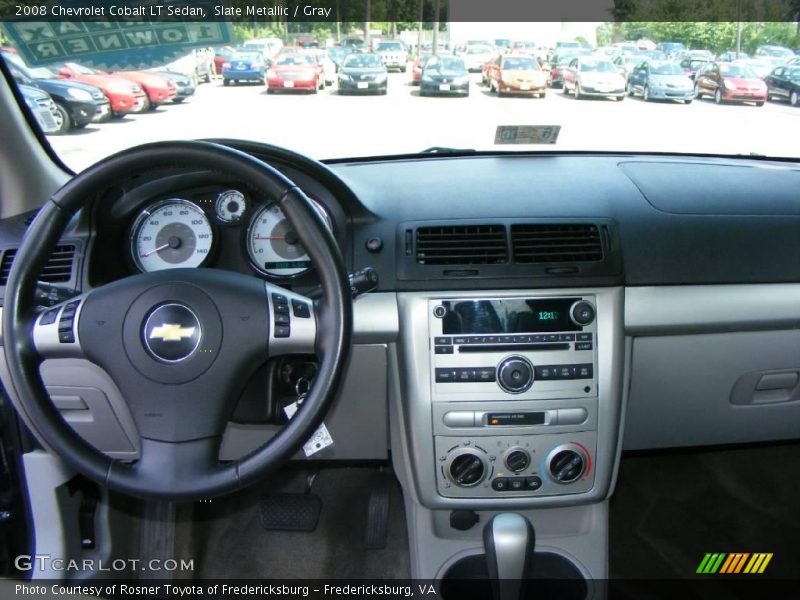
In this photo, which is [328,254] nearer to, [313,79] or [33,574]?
[313,79]

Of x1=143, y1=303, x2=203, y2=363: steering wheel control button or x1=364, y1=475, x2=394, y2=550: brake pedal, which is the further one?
x1=364, y1=475, x2=394, y2=550: brake pedal

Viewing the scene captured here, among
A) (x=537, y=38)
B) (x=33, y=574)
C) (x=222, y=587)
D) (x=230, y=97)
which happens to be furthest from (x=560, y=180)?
(x=33, y=574)


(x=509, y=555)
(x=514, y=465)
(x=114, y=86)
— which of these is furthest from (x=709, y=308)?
(x=114, y=86)

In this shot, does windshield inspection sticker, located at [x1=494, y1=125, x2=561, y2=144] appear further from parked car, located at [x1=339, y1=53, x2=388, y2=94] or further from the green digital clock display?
the green digital clock display

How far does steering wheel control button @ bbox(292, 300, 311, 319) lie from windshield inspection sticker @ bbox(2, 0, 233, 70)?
0.90 meters

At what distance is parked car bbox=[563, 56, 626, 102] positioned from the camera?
7.36 ft

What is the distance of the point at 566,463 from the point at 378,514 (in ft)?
3.03

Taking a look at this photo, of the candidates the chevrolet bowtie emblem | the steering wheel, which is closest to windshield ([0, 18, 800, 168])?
the steering wheel

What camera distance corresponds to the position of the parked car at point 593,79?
224 cm

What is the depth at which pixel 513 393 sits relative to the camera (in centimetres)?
202

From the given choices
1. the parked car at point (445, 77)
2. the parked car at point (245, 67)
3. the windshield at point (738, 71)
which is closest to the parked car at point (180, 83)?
the parked car at point (245, 67)

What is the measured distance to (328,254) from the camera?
4.86 ft

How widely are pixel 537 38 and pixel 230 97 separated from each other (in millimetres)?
964

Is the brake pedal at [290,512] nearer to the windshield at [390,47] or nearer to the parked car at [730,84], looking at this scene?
the windshield at [390,47]
